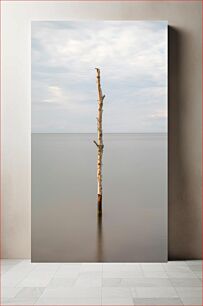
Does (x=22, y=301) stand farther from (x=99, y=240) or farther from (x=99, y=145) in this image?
(x=99, y=145)

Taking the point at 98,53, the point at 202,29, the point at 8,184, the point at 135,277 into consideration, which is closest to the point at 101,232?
the point at 135,277

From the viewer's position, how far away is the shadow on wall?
4.46 metres

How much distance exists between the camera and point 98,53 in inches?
171

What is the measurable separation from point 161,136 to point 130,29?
40.9 inches

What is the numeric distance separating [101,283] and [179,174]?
54.2 inches

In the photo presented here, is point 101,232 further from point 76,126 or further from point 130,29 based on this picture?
point 130,29

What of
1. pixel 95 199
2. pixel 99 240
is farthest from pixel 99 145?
pixel 99 240

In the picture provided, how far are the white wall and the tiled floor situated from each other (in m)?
0.33

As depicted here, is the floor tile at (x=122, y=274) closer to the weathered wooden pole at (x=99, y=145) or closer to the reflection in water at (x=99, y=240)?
the reflection in water at (x=99, y=240)

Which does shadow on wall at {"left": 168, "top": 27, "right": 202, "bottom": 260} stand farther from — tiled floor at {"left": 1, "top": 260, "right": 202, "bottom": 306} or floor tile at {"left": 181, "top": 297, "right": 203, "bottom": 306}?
floor tile at {"left": 181, "top": 297, "right": 203, "bottom": 306}

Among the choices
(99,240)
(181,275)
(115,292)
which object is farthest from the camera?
(99,240)

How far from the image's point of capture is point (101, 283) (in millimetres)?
3656

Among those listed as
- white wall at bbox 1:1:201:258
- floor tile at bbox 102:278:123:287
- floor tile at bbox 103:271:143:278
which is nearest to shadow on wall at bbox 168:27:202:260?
white wall at bbox 1:1:201:258

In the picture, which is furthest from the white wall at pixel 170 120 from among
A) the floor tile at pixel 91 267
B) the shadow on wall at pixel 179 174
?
the floor tile at pixel 91 267
